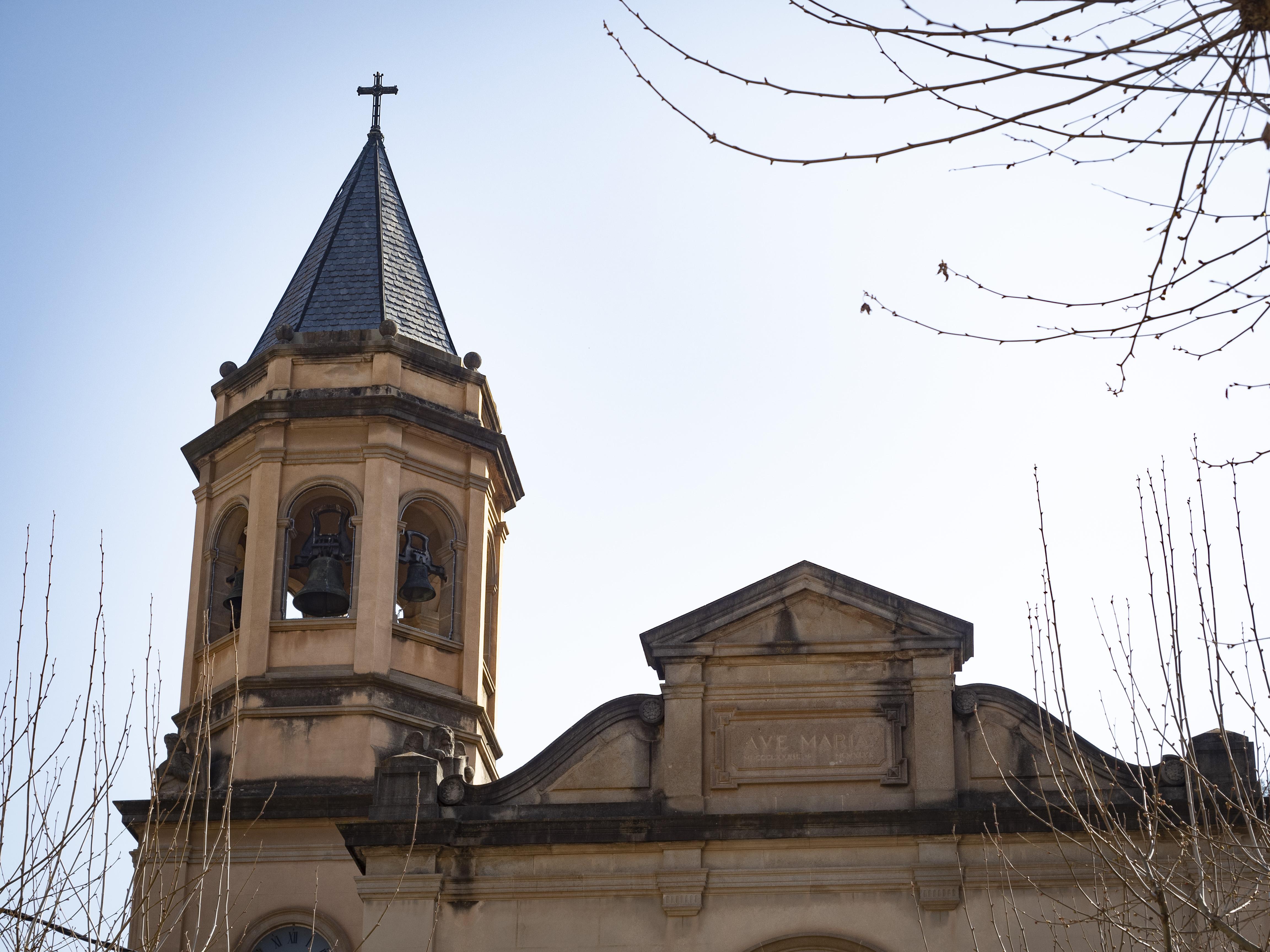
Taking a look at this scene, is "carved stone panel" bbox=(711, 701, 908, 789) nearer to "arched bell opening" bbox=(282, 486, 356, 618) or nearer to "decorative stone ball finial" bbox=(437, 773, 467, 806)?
"decorative stone ball finial" bbox=(437, 773, 467, 806)

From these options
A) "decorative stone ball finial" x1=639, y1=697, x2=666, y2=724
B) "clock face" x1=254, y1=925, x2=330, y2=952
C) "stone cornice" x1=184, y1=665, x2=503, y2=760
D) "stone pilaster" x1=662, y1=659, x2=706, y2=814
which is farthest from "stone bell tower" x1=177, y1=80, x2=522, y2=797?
"stone pilaster" x1=662, y1=659, x2=706, y2=814

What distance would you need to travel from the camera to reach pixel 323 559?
80.6 feet

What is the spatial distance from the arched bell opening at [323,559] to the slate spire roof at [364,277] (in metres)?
2.45

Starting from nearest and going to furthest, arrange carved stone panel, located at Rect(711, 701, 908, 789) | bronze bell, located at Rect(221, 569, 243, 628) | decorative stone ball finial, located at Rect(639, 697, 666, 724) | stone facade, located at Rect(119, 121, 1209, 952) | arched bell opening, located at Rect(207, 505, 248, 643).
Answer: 1. stone facade, located at Rect(119, 121, 1209, 952)
2. carved stone panel, located at Rect(711, 701, 908, 789)
3. decorative stone ball finial, located at Rect(639, 697, 666, 724)
4. bronze bell, located at Rect(221, 569, 243, 628)
5. arched bell opening, located at Rect(207, 505, 248, 643)

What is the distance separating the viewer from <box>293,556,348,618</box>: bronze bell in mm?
24297

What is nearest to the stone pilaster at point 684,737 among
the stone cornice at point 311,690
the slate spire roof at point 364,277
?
the stone cornice at point 311,690

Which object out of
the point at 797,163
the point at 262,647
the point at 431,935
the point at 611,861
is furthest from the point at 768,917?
the point at 797,163

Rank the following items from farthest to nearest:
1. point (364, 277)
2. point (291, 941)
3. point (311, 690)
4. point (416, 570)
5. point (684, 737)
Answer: point (364, 277)
point (416, 570)
point (311, 690)
point (291, 941)
point (684, 737)

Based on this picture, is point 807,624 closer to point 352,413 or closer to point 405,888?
point 405,888

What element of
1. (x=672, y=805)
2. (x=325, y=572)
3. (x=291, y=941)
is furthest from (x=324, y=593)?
(x=672, y=805)

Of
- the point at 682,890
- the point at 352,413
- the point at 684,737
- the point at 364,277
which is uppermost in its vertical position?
the point at 364,277

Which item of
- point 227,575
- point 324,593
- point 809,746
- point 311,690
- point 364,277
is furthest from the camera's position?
point 364,277

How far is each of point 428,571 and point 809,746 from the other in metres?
6.69

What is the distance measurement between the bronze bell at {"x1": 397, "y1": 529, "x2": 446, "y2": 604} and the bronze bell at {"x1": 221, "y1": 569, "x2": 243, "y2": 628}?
1973mm
